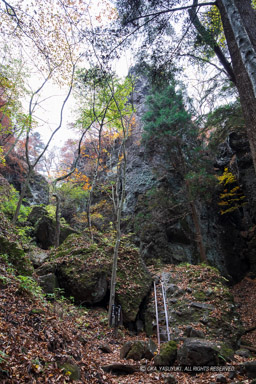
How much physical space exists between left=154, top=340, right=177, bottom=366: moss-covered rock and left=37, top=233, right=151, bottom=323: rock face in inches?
116

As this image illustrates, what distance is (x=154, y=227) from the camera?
45.5ft

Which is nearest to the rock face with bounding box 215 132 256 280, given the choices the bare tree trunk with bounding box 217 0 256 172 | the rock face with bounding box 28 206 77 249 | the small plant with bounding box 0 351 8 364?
the bare tree trunk with bounding box 217 0 256 172

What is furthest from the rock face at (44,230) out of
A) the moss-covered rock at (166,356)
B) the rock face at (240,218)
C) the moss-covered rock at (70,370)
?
the rock face at (240,218)

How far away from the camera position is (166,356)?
4930 millimetres

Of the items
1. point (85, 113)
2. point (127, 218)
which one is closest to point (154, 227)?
point (127, 218)

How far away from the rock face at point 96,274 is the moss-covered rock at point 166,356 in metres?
2.95

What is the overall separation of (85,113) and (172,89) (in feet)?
20.7

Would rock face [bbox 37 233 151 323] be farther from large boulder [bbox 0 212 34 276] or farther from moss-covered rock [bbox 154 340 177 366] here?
moss-covered rock [bbox 154 340 177 366]

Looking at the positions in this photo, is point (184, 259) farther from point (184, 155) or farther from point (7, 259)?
point (7, 259)

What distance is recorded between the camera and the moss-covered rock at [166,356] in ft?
16.0

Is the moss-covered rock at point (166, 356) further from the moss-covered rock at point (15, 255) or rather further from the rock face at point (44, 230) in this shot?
the rock face at point (44, 230)

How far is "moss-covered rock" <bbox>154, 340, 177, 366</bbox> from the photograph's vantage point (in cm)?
487

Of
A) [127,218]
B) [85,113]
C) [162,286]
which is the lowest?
[162,286]

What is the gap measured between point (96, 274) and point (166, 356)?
153 inches
